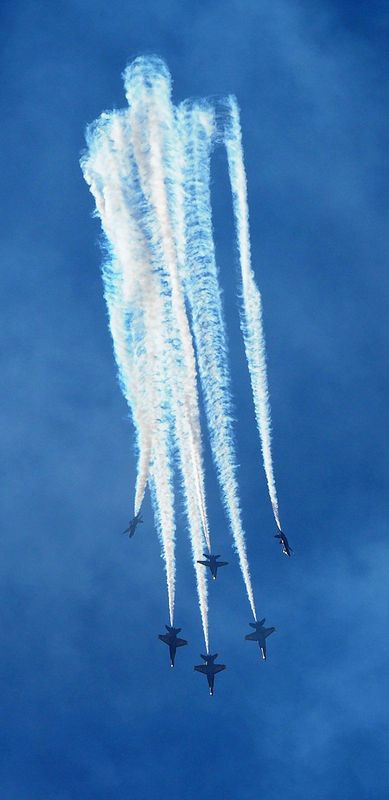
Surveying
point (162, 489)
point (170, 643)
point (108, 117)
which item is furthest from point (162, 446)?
point (170, 643)

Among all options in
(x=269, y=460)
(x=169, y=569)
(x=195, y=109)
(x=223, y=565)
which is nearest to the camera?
(x=195, y=109)

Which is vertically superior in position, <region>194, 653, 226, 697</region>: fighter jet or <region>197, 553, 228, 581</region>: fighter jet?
<region>197, 553, 228, 581</region>: fighter jet

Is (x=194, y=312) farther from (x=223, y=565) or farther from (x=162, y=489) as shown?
(x=223, y=565)

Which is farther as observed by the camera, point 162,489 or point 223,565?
point 223,565

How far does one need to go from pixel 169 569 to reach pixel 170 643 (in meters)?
11.3

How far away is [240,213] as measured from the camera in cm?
3180

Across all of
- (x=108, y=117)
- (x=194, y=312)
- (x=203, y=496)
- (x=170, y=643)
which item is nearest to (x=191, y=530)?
(x=203, y=496)

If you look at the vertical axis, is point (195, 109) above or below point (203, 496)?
above

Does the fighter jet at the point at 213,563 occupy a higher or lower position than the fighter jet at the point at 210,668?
higher

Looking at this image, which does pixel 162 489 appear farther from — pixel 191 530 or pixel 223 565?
pixel 223 565

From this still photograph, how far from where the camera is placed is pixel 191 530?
35250 mm

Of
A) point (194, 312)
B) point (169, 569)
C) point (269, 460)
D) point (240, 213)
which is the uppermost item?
point (240, 213)

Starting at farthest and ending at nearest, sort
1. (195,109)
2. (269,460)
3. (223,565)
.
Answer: (223,565), (269,460), (195,109)

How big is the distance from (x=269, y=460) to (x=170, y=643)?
1758 cm
